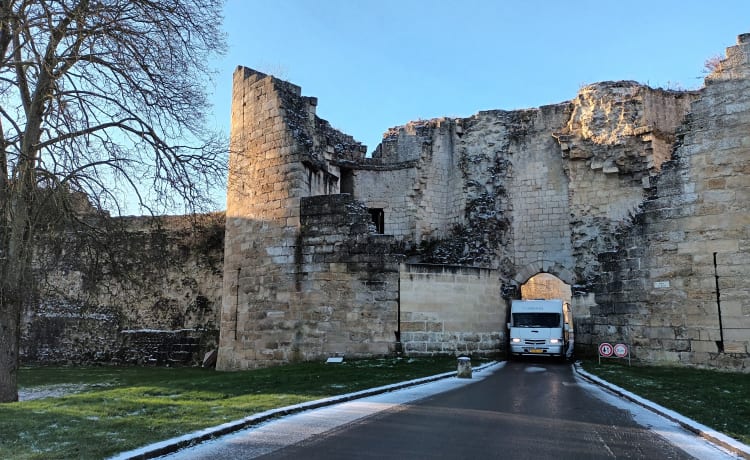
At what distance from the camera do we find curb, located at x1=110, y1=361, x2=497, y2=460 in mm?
5461

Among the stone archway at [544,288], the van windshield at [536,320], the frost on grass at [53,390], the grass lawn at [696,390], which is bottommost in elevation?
the frost on grass at [53,390]

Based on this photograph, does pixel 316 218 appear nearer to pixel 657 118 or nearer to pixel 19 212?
pixel 19 212

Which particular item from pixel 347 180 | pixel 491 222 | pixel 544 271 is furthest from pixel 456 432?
pixel 347 180

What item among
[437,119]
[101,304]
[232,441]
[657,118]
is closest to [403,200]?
[437,119]

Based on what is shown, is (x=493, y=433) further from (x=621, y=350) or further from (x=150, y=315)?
(x=150, y=315)

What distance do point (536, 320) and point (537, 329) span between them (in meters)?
0.32

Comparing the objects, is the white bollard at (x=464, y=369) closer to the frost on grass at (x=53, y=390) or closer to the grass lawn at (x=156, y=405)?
the grass lawn at (x=156, y=405)

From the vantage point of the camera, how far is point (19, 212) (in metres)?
10.3

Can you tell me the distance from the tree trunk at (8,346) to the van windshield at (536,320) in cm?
1397

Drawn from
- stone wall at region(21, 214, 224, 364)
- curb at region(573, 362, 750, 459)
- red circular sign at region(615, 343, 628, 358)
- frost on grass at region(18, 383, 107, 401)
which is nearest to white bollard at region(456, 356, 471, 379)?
curb at region(573, 362, 750, 459)

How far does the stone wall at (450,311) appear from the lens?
16.0m

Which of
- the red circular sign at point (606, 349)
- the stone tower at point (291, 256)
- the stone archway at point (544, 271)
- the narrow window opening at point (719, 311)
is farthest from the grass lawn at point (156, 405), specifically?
the stone archway at point (544, 271)

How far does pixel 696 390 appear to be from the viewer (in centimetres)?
1018

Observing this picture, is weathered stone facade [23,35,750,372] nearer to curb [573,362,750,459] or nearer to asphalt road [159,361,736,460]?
curb [573,362,750,459]
